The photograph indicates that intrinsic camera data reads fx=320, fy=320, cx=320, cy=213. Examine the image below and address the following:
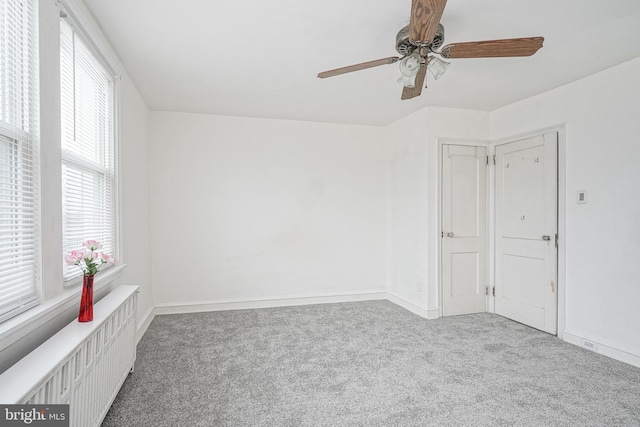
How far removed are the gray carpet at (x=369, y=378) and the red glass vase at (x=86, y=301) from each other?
0.73 meters

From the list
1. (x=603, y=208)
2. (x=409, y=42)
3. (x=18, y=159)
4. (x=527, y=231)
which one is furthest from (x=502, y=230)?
(x=18, y=159)

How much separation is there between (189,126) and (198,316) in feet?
Answer: 7.88

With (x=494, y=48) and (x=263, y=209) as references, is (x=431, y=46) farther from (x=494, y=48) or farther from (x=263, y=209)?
(x=263, y=209)

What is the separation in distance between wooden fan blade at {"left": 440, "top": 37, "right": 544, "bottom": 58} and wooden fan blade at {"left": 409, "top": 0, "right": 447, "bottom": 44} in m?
0.19

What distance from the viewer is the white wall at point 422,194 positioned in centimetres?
388

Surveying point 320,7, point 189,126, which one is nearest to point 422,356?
point 320,7

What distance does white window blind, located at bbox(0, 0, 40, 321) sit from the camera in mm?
1290

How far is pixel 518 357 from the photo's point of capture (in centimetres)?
280

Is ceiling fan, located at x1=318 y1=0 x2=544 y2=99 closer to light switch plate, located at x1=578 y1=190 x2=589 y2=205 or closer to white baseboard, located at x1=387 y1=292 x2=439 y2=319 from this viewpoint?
light switch plate, located at x1=578 y1=190 x2=589 y2=205

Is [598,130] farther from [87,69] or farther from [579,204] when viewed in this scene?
[87,69]

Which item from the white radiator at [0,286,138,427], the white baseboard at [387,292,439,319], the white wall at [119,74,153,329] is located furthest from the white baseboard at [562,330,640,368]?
the white wall at [119,74,153,329]

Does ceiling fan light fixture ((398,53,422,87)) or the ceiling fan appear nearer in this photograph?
the ceiling fan

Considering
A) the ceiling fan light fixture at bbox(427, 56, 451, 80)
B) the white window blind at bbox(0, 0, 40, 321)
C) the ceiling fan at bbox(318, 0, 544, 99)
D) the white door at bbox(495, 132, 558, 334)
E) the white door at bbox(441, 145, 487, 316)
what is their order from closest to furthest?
the white window blind at bbox(0, 0, 40, 321), the ceiling fan at bbox(318, 0, 544, 99), the ceiling fan light fixture at bbox(427, 56, 451, 80), the white door at bbox(495, 132, 558, 334), the white door at bbox(441, 145, 487, 316)

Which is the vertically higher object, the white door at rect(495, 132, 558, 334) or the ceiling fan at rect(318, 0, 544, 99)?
the ceiling fan at rect(318, 0, 544, 99)
